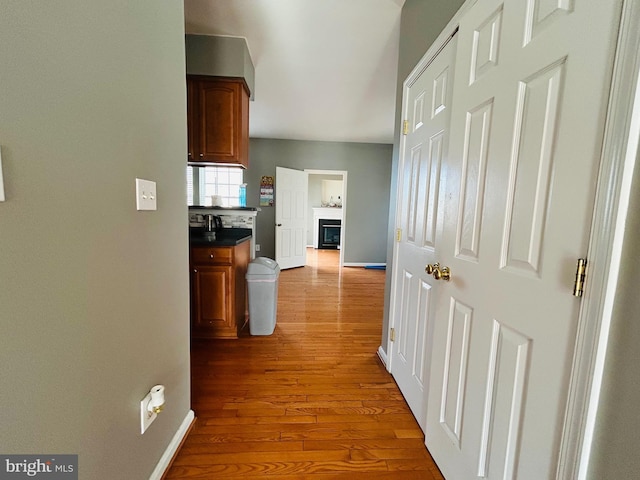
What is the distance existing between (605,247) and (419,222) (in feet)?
3.16

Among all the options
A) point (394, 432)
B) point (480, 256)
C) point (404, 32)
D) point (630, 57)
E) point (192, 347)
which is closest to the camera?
point (630, 57)

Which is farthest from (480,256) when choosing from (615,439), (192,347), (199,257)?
(192,347)

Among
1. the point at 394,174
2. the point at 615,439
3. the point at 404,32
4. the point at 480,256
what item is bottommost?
the point at 615,439

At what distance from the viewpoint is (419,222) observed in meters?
1.51

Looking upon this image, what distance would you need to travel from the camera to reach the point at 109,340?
789 millimetres

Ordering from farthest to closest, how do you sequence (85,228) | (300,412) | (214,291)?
(214,291)
(300,412)
(85,228)

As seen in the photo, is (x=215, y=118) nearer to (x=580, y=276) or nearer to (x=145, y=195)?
(x=145, y=195)

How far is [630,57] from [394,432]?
1653 millimetres

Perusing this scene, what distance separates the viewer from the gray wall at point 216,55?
2301 mm

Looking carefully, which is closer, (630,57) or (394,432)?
(630,57)

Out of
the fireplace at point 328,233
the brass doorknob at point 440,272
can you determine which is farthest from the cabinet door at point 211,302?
the fireplace at point 328,233

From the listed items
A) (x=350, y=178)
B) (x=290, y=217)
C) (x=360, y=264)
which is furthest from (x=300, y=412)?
(x=350, y=178)

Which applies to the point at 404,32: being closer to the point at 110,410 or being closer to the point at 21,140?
the point at 21,140

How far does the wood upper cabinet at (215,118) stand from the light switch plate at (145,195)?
5.45 feet
